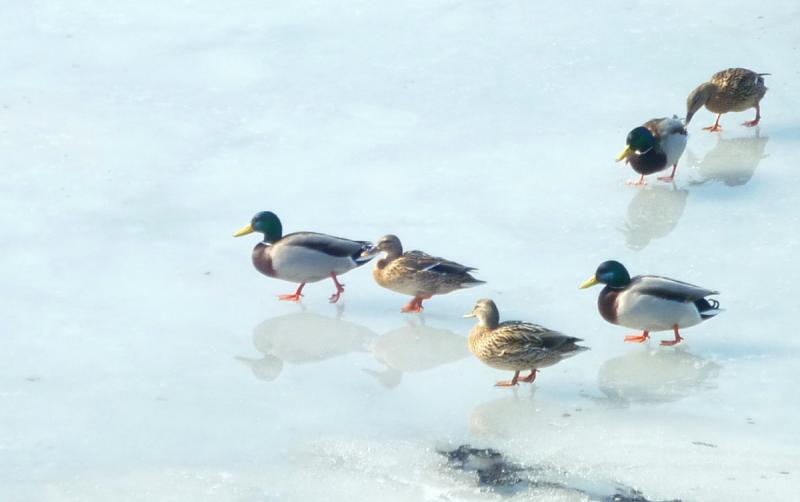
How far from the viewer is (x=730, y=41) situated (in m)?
11.1

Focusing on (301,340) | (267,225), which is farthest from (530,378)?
(267,225)

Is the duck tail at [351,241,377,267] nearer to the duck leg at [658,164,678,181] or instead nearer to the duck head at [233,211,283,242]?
the duck head at [233,211,283,242]

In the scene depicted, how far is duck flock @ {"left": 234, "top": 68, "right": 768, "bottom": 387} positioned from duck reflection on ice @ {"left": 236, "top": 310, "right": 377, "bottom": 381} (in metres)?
0.30

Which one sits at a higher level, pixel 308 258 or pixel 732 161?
pixel 732 161

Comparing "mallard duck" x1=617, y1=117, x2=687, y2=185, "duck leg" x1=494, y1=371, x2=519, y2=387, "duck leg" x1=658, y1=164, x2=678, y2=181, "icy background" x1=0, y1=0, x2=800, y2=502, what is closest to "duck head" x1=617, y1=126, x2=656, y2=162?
"mallard duck" x1=617, y1=117, x2=687, y2=185

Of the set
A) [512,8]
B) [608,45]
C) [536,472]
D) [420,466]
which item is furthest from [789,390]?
[512,8]

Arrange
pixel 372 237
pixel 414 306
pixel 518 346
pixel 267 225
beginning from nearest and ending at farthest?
1. pixel 518 346
2. pixel 414 306
3. pixel 267 225
4. pixel 372 237

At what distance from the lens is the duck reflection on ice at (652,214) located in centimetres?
847

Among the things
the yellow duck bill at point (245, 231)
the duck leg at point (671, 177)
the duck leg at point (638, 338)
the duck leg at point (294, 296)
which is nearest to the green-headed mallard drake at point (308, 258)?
the duck leg at point (294, 296)

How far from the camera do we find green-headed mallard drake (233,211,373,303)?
25.5ft

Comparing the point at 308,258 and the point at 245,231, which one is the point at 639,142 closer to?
the point at 308,258

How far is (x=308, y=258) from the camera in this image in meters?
7.74

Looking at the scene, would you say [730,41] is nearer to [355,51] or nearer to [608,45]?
[608,45]

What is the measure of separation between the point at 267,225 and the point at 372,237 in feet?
2.38
